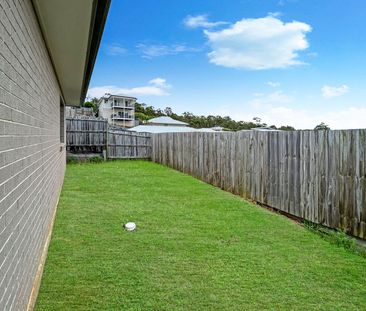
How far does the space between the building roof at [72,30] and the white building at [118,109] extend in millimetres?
39656

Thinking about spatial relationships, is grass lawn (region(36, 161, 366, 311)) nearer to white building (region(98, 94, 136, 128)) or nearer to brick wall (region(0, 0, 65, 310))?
brick wall (region(0, 0, 65, 310))

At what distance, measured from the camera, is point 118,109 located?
46.7 meters

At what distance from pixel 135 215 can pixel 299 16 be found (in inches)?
445

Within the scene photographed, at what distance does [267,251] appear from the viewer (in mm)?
4703

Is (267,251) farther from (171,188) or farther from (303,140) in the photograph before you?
(171,188)

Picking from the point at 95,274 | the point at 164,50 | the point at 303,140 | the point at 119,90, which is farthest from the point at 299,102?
the point at 119,90

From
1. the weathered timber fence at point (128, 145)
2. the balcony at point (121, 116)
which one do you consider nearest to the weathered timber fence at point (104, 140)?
the weathered timber fence at point (128, 145)

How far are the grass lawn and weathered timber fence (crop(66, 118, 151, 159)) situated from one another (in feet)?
31.2

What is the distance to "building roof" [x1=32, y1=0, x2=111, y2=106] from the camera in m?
3.05

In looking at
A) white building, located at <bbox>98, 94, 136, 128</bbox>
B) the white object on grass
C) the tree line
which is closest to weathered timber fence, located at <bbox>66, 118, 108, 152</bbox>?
the white object on grass

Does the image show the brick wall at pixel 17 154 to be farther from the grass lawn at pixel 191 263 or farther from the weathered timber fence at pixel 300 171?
the weathered timber fence at pixel 300 171

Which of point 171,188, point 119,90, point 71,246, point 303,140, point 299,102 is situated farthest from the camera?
A: point 119,90

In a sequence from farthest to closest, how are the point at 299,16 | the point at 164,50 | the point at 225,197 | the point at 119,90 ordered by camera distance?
1. the point at 119,90
2. the point at 164,50
3. the point at 299,16
4. the point at 225,197

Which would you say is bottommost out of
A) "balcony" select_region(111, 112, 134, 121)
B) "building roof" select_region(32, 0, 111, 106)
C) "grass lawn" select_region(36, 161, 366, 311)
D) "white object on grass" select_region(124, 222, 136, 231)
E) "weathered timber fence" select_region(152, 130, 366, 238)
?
"grass lawn" select_region(36, 161, 366, 311)
